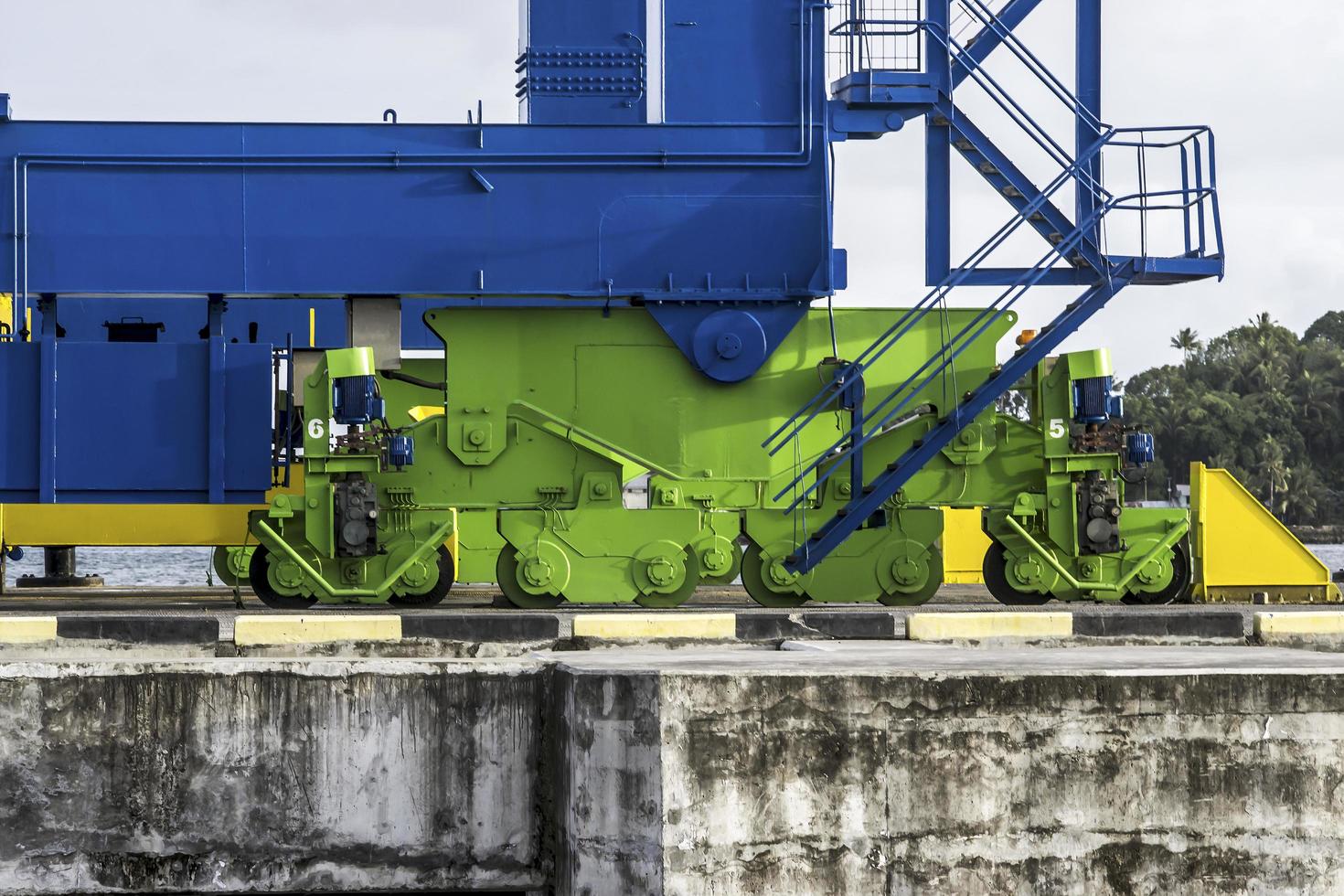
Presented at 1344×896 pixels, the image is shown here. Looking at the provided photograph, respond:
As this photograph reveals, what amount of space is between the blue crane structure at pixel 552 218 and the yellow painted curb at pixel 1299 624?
4507 millimetres

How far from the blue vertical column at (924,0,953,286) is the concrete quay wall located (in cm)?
743

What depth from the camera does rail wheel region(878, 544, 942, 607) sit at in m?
14.6

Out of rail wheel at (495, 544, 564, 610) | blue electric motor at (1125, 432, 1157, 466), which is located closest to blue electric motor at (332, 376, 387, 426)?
rail wheel at (495, 544, 564, 610)

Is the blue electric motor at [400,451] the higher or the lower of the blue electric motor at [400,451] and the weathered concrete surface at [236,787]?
the higher

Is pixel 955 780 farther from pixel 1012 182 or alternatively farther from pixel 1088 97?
pixel 1088 97

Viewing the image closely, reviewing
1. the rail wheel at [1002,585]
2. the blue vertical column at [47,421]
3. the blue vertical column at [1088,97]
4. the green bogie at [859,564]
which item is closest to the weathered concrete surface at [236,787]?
the green bogie at [859,564]

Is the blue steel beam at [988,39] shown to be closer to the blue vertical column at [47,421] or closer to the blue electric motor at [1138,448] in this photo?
the blue electric motor at [1138,448]

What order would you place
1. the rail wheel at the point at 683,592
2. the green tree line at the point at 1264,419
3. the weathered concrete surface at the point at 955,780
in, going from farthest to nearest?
the green tree line at the point at 1264,419, the rail wheel at the point at 683,592, the weathered concrete surface at the point at 955,780

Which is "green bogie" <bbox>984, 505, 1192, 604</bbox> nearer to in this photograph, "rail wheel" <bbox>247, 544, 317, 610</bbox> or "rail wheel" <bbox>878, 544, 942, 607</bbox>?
"rail wheel" <bbox>878, 544, 942, 607</bbox>

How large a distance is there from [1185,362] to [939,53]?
93961mm

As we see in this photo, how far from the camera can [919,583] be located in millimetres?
14656

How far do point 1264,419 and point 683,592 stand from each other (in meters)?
86.5

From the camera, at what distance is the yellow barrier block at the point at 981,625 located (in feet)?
33.8

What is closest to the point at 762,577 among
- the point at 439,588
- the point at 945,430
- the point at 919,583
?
the point at 919,583
